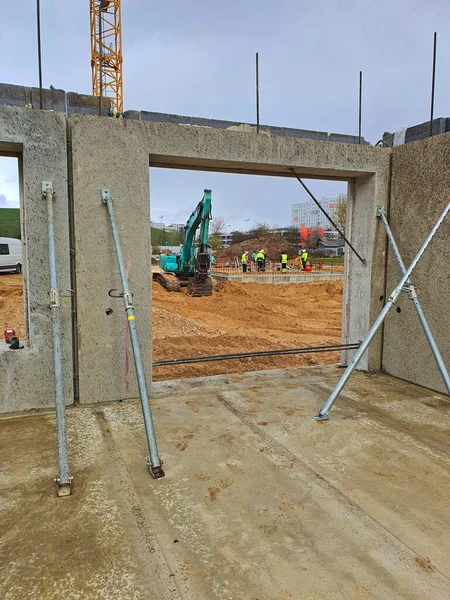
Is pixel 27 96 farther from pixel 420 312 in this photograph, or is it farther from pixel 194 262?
pixel 420 312

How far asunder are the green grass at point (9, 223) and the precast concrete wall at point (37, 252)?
184ft

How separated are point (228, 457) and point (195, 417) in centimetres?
91

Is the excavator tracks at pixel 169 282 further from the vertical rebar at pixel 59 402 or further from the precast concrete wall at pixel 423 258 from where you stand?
the vertical rebar at pixel 59 402

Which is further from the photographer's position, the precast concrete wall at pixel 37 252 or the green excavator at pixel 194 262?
the green excavator at pixel 194 262

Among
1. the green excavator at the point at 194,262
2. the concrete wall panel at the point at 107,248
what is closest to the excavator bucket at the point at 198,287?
the green excavator at the point at 194,262

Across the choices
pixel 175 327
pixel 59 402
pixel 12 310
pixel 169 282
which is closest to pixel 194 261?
pixel 169 282

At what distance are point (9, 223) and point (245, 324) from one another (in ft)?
211

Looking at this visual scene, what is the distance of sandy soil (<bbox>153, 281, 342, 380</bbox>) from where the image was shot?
8.27 metres

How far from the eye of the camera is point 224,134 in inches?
189

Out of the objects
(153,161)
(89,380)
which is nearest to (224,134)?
(153,161)

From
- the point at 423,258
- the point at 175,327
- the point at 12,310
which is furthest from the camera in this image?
the point at 12,310

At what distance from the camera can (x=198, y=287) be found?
17797 mm

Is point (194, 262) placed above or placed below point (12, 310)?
above

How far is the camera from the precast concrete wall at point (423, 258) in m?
5.05
